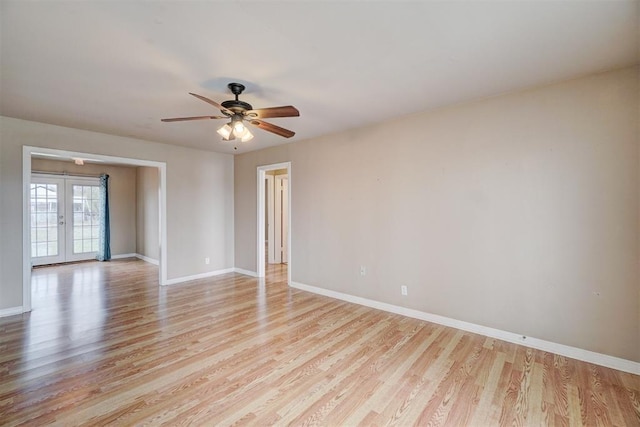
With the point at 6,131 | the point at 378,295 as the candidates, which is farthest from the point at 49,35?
the point at 378,295

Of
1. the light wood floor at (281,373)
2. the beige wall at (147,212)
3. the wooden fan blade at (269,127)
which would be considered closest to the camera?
the light wood floor at (281,373)

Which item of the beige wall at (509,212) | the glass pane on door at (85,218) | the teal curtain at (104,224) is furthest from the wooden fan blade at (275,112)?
the glass pane on door at (85,218)

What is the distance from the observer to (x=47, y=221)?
664cm

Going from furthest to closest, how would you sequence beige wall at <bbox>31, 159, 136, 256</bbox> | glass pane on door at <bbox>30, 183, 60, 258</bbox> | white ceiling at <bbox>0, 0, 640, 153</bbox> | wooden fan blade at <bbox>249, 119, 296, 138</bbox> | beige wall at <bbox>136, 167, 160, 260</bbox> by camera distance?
1. beige wall at <bbox>31, 159, 136, 256</bbox>
2. beige wall at <bbox>136, 167, 160, 260</bbox>
3. glass pane on door at <bbox>30, 183, 60, 258</bbox>
4. wooden fan blade at <bbox>249, 119, 296, 138</bbox>
5. white ceiling at <bbox>0, 0, 640, 153</bbox>

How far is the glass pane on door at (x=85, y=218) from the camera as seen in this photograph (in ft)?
23.2

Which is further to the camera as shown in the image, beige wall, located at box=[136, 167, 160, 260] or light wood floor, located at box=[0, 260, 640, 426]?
beige wall, located at box=[136, 167, 160, 260]

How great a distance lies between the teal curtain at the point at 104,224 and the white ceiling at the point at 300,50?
181 inches

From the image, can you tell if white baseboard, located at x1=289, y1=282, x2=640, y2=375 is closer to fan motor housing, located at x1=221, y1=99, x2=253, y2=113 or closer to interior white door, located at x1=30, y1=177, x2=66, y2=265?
fan motor housing, located at x1=221, y1=99, x2=253, y2=113

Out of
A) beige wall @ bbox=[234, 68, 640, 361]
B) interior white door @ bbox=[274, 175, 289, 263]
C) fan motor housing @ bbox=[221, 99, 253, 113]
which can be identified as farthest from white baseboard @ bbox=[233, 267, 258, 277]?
fan motor housing @ bbox=[221, 99, 253, 113]

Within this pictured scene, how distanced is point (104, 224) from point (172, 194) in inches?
137

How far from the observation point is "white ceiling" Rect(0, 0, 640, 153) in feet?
5.58

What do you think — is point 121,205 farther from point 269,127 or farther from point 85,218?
point 269,127

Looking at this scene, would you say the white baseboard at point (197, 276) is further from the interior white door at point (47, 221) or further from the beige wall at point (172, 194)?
the interior white door at point (47, 221)

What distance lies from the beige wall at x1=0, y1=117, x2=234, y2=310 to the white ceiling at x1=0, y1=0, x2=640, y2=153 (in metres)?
0.82
